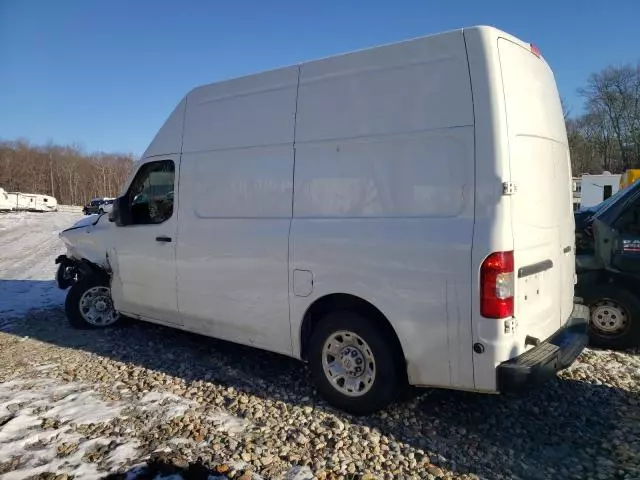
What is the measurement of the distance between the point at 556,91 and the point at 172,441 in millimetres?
4269

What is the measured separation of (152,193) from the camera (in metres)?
5.36

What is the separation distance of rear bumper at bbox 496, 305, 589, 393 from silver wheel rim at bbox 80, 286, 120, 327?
16.9ft

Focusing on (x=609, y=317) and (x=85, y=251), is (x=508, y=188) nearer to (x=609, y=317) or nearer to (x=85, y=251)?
(x=609, y=317)

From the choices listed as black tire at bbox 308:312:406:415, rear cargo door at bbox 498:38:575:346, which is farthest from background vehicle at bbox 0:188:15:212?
rear cargo door at bbox 498:38:575:346

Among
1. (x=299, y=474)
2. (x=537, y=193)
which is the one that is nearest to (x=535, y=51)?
(x=537, y=193)

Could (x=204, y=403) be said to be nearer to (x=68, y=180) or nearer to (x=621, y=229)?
(x=621, y=229)

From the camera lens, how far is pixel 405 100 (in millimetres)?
3520

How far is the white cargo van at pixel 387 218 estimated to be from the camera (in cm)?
318

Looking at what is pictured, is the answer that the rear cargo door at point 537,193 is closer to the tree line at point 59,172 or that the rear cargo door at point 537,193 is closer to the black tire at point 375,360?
the black tire at point 375,360

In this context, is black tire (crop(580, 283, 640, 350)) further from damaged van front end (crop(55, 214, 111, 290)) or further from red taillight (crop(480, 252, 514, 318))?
damaged van front end (crop(55, 214, 111, 290))

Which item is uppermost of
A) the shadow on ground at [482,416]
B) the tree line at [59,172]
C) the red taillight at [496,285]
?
the tree line at [59,172]

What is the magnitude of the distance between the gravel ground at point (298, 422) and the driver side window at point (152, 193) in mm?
1577

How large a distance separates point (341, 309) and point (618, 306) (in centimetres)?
348

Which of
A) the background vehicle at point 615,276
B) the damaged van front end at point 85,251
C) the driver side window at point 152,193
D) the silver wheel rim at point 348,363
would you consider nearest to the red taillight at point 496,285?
the silver wheel rim at point 348,363
